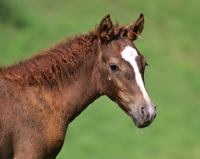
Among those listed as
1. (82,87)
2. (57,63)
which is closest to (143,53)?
(82,87)

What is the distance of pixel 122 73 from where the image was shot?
10.5 metres

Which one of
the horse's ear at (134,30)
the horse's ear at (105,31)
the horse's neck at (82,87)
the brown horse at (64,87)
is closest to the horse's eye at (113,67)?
the brown horse at (64,87)

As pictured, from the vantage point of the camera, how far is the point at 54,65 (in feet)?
35.2

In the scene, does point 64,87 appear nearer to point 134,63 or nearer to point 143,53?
point 134,63

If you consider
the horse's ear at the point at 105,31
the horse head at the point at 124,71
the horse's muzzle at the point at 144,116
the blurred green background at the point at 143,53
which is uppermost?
the blurred green background at the point at 143,53

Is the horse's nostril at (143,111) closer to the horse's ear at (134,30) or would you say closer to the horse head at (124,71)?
the horse head at (124,71)

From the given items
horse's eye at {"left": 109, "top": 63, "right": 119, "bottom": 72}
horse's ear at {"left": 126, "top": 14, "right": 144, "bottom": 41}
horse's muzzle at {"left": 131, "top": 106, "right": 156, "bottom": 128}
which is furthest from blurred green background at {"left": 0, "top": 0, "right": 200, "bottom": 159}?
horse's muzzle at {"left": 131, "top": 106, "right": 156, "bottom": 128}

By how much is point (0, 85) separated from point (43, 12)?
68.5ft

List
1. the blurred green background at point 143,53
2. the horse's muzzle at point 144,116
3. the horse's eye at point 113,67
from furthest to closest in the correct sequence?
the blurred green background at point 143,53 < the horse's eye at point 113,67 < the horse's muzzle at point 144,116

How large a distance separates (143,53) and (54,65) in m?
18.1

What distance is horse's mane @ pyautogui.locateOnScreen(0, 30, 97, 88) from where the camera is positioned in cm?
1055

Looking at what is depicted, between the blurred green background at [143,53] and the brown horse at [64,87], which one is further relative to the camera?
the blurred green background at [143,53]

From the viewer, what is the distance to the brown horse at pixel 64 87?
10.2m

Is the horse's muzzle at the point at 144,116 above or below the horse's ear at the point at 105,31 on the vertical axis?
below
